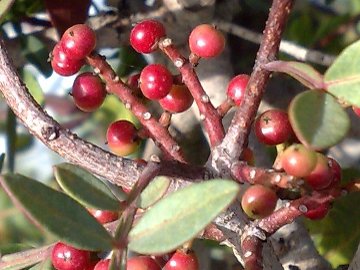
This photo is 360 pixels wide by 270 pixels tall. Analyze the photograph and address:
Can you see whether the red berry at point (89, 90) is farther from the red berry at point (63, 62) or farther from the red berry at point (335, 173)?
the red berry at point (335, 173)

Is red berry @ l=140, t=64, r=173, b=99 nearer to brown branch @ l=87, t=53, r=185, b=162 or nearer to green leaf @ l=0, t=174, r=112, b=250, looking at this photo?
brown branch @ l=87, t=53, r=185, b=162

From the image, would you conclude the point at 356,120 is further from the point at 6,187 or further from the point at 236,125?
the point at 6,187

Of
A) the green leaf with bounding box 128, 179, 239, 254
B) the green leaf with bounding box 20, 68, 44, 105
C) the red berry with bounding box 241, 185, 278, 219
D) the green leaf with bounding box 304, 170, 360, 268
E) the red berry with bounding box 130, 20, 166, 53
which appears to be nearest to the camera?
the green leaf with bounding box 128, 179, 239, 254

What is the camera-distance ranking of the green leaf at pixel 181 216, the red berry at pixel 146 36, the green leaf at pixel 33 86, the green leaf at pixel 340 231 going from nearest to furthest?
the green leaf at pixel 181 216
the red berry at pixel 146 36
the green leaf at pixel 340 231
the green leaf at pixel 33 86

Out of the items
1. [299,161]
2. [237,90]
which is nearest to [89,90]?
[237,90]


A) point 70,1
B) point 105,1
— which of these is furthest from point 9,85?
point 105,1

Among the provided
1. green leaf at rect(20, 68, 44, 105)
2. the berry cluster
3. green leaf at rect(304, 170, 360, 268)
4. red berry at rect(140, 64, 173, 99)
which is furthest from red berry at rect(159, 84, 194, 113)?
green leaf at rect(20, 68, 44, 105)

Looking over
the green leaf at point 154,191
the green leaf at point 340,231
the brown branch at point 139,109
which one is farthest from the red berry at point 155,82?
the green leaf at point 340,231
